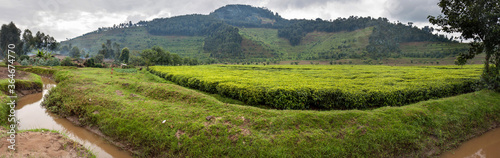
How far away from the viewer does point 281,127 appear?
7770 millimetres

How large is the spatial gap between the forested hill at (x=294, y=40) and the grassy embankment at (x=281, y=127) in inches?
2978

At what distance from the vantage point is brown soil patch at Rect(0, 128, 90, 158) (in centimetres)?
641

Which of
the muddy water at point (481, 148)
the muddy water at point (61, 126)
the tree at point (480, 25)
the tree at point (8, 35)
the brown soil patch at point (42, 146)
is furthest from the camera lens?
the tree at point (8, 35)

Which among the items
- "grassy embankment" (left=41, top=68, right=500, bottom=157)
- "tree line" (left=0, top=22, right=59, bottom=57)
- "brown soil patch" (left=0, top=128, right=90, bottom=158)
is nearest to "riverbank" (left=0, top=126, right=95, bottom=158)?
"brown soil patch" (left=0, top=128, right=90, bottom=158)

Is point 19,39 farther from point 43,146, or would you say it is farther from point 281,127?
point 281,127

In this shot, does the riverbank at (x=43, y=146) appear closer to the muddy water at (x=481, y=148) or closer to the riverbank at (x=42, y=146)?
the riverbank at (x=42, y=146)

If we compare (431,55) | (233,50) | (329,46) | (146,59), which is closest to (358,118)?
(146,59)

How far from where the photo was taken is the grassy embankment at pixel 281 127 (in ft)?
23.3

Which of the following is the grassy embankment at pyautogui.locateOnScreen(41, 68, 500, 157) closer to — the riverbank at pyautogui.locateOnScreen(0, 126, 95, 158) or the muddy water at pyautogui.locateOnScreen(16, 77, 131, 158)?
the muddy water at pyautogui.locateOnScreen(16, 77, 131, 158)

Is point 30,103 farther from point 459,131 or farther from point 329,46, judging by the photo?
point 329,46

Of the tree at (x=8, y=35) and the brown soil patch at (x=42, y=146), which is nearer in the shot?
the brown soil patch at (x=42, y=146)

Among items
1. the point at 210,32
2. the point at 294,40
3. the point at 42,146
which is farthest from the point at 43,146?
the point at 210,32

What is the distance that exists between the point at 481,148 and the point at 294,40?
4819 inches

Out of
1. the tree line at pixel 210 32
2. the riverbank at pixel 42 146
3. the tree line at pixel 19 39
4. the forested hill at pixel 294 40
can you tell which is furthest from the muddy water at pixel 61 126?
the tree line at pixel 210 32
